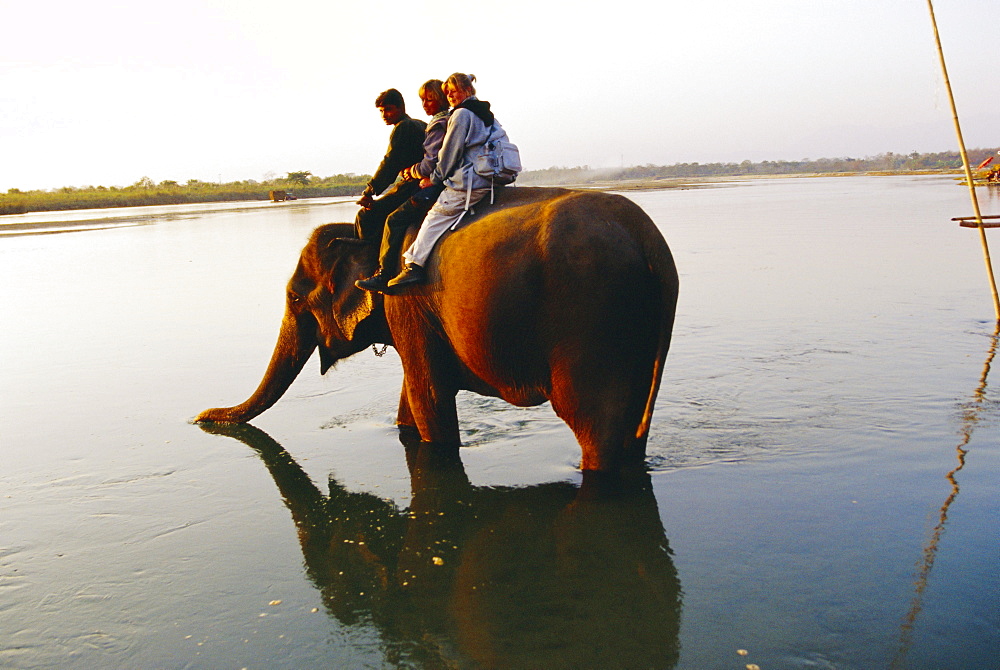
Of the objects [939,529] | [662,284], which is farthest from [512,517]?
[939,529]

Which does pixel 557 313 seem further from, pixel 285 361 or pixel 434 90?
pixel 285 361

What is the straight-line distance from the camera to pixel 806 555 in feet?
14.8

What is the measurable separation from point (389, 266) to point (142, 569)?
8.33 ft

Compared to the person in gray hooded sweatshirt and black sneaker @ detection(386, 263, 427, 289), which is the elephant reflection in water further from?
the person in gray hooded sweatshirt

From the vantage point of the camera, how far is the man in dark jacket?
6.29 meters

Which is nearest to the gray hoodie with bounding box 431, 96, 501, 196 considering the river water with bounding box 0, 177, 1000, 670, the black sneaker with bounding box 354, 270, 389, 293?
the black sneaker with bounding box 354, 270, 389, 293

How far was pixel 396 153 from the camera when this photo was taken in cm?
632

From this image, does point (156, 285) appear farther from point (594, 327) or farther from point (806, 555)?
point (806, 555)

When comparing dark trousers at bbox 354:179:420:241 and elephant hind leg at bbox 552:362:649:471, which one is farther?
dark trousers at bbox 354:179:420:241

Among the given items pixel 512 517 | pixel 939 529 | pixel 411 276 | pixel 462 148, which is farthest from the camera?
pixel 411 276

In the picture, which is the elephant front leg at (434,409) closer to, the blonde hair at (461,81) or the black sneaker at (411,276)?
the black sneaker at (411,276)

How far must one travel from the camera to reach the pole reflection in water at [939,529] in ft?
12.1

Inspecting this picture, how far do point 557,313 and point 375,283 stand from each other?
1607 millimetres

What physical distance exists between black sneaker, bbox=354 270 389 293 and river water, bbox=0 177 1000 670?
127 cm
